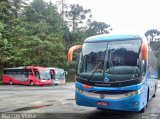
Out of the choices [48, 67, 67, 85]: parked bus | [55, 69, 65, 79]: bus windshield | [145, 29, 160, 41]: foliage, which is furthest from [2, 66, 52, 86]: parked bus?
[145, 29, 160, 41]: foliage

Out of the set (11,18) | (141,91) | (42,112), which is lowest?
(42,112)

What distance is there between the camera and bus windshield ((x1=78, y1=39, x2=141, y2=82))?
31.9ft

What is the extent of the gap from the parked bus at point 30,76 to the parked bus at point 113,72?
29.6m

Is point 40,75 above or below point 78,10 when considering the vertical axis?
below

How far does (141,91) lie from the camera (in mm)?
9914

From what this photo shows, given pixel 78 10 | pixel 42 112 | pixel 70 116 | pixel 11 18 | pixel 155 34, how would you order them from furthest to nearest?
pixel 155 34 < pixel 78 10 < pixel 11 18 < pixel 42 112 < pixel 70 116

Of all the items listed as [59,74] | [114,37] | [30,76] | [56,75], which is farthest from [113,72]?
[59,74]

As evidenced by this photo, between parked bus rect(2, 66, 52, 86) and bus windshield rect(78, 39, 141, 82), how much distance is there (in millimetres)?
29679

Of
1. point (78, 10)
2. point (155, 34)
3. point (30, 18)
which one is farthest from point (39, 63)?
point (155, 34)

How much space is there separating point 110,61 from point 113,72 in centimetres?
49

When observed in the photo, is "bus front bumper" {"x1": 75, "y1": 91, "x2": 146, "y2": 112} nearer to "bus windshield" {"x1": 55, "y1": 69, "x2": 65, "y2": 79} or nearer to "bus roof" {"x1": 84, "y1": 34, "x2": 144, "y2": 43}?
"bus roof" {"x1": 84, "y1": 34, "x2": 144, "y2": 43}

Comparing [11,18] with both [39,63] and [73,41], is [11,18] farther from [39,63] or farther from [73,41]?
[73,41]

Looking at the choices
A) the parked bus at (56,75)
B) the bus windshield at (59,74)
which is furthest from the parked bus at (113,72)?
the bus windshield at (59,74)

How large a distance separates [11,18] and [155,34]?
55.8 meters
